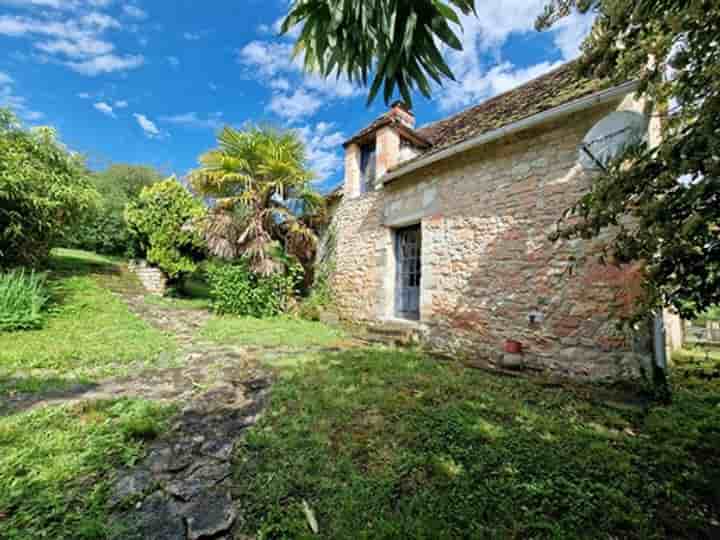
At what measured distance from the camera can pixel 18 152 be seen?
17.9ft

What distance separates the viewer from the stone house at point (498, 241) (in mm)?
3496

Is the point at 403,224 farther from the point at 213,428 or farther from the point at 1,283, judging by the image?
the point at 1,283

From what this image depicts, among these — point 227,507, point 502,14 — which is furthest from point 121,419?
point 502,14

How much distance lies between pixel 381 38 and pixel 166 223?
30.2 feet

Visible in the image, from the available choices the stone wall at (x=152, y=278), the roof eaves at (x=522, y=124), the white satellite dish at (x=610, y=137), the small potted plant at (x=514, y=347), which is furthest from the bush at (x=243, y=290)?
the white satellite dish at (x=610, y=137)

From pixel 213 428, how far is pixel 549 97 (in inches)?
239

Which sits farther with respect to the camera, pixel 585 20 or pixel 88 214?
pixel 88 214

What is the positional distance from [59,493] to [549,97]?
660cm

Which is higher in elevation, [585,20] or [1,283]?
[585,20]

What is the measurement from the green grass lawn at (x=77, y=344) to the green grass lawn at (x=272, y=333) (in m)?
0.87

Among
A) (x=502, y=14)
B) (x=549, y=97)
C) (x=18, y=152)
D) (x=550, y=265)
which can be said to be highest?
(x=549, y=97)

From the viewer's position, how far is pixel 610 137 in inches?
134

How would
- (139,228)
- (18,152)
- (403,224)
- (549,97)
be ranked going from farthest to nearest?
(139,228), (403,224), (18,152), (549,97)

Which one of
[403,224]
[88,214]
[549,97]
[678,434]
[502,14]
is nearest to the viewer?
[502,14]
